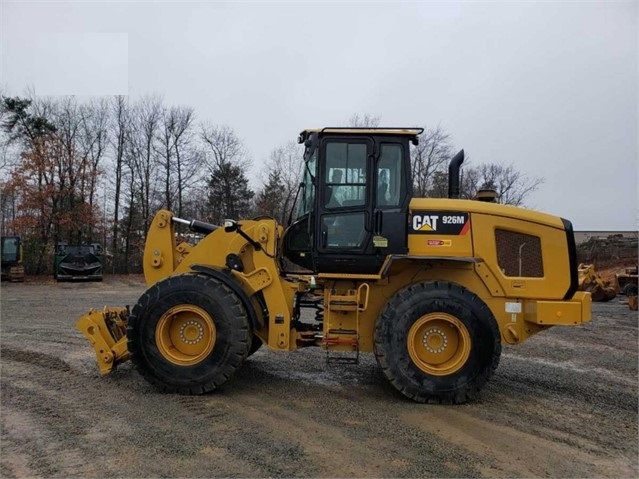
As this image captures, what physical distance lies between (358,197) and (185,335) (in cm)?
247

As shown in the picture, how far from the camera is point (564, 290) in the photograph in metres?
5.79

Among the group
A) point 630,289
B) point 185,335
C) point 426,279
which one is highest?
point 426,279

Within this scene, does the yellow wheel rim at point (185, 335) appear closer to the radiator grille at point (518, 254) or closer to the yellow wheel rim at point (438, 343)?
the yellow wheel rim at point (438, 343)

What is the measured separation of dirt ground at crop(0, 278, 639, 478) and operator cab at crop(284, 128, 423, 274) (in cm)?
158

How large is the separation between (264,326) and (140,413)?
5.15ft

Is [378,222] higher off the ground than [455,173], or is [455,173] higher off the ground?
[455,173]

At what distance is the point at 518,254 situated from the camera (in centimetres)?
581

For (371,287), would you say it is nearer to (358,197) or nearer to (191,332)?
(358,197)

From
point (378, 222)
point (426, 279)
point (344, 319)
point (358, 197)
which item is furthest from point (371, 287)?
point (358, 197)

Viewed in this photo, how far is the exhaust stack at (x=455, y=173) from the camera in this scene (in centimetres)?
616

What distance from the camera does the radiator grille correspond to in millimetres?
5789

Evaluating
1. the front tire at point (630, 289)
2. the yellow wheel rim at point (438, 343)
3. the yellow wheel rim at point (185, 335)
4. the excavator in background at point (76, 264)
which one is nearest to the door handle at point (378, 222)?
the yellow wheel rim at point (438, 343)

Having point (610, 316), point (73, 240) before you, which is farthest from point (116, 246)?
point (610, 316)

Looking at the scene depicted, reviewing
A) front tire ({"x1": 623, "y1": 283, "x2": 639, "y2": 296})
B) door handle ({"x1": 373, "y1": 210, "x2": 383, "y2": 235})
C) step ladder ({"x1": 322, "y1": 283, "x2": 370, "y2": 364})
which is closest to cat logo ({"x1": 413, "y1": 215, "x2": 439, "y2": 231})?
door handle ({"x1": 373, "y1": 210, "x2": 383, "y2": 235})
